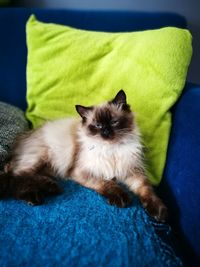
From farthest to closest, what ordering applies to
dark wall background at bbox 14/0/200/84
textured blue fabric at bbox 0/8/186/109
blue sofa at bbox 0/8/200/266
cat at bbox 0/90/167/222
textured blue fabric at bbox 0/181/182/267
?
dark wall background at bbox 14/0/200/84, textured blue fabric at bbox 0/8/186/109, cat at bbox 0/90/167/222, blue sofa at bbox 0/8/200/266, textured blue fabric at bbox 0/181/182/267

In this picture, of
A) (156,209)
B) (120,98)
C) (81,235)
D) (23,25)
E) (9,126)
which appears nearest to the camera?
(81,235)

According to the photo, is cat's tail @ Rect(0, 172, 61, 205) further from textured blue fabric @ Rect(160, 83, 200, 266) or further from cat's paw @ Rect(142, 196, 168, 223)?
textured blue fabric @ Rect(160, 83, 200, 266)

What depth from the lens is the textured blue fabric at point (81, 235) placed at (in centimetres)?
87

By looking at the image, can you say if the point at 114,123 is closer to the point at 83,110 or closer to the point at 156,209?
the point at 83,110

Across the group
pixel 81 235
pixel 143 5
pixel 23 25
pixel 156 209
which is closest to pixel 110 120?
pixel 156 209

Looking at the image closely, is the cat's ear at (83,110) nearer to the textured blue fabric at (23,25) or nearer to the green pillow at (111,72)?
the green pillow at (111,72)

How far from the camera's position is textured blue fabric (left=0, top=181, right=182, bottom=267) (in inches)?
34.4

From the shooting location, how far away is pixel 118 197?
1.12m

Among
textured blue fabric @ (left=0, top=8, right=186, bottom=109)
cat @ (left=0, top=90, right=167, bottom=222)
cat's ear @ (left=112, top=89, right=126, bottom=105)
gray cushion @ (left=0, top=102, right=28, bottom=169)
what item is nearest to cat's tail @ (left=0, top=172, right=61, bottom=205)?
cat @ (left=0, top=90, right=167, bottom=222)

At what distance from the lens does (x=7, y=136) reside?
1353mm

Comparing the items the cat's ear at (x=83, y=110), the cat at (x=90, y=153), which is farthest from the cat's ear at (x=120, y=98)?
the cat's ear at (x=83, y=110)

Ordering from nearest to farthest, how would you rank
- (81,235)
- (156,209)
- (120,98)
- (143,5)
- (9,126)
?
(81,235) → (156,209) → (120,98) → (9,126) → (143,5)

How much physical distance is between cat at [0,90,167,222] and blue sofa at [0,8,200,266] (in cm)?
11

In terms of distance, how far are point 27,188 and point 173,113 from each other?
26.2 inches
